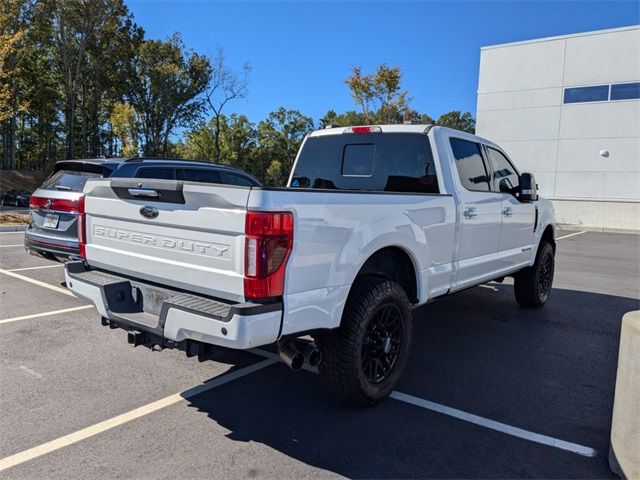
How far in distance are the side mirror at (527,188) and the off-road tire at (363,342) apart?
2691 millimetres

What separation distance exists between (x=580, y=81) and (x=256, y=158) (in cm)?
3333

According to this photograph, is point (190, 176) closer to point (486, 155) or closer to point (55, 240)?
point (55, 240)

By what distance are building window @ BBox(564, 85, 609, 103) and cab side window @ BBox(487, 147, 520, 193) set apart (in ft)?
67.6

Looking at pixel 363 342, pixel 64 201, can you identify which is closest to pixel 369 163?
pixel 363 342

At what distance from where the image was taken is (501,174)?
5.68 metres

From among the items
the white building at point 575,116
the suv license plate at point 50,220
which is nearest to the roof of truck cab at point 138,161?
the suv license plate at point 50,220

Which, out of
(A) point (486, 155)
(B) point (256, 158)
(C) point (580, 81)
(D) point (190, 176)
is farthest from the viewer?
(B) point (256, 158)

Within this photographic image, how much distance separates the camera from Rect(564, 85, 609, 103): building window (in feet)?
74.6

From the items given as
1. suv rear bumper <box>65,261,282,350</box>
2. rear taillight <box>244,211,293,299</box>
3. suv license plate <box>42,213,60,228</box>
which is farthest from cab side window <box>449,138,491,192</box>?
suv license plate <box>42,213,60,228</box>

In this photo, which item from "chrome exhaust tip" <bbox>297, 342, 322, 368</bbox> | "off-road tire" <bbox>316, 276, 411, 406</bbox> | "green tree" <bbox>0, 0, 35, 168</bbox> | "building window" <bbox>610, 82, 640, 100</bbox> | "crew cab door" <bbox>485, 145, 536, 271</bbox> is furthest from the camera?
"building window" <bbox>610, 82, 640, 100</bbox>

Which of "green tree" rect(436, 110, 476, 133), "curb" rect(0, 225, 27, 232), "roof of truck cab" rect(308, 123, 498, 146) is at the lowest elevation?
"curb" rect(0, 225, 27, 232)

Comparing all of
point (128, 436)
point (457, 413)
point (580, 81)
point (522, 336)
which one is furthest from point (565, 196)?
point (128, 436)

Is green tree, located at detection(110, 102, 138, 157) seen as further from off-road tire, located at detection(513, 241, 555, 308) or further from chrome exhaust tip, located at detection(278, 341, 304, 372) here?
chrome exhaust tip, located at detection(278, 341, 304, 372)

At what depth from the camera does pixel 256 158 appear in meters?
50.6
